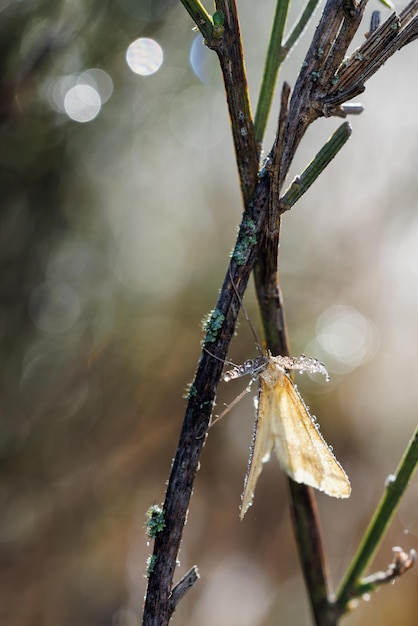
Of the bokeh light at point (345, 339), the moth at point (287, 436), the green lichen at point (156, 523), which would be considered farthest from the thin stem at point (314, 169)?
the bokeh light at point (345, 339)

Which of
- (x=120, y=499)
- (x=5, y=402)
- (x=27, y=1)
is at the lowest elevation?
(x=120, y=499)

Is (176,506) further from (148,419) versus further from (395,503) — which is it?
(148,419)

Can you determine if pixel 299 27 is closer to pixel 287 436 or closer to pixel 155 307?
pixel 287 436

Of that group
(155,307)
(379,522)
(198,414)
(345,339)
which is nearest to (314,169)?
(198,414)

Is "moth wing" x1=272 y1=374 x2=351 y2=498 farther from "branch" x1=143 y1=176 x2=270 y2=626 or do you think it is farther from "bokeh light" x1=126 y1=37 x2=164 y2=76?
"bokeh light" x1=126 y1=37 x2=164 y2=76

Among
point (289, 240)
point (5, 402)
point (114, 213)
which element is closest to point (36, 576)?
point (5, 402)

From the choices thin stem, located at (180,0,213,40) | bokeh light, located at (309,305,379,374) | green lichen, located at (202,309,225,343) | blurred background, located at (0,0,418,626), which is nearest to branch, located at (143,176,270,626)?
green lichen, located at (202,309,225,343)
